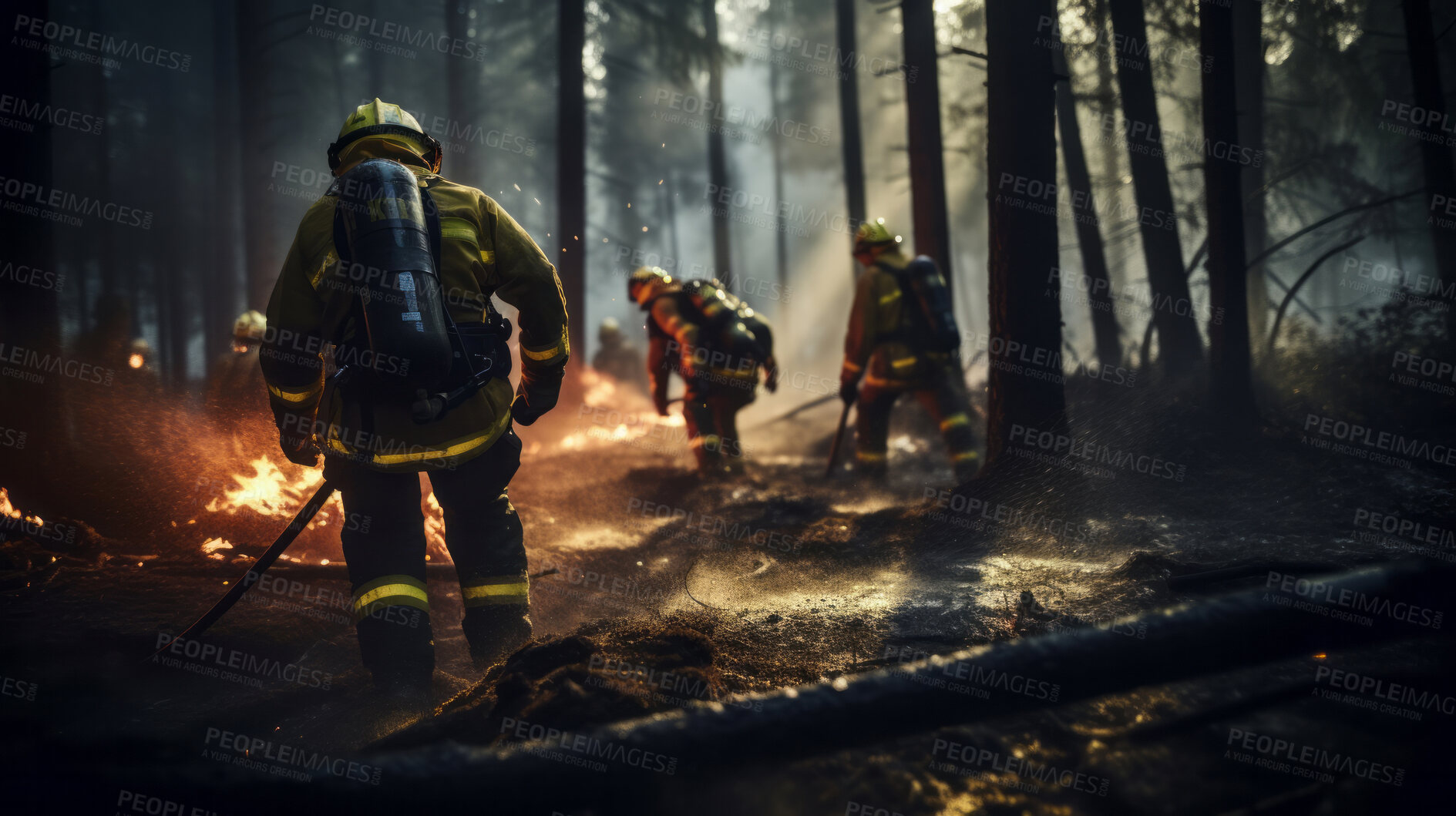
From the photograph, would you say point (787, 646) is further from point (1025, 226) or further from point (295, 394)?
point (1025, 226)

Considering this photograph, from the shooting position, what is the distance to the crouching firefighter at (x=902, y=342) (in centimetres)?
644

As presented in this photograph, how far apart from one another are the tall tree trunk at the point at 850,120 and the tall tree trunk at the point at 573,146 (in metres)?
4.36

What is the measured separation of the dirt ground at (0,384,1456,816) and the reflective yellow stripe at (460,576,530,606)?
1.12ft

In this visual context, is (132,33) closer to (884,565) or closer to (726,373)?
(726,373)

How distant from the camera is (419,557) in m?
2.99

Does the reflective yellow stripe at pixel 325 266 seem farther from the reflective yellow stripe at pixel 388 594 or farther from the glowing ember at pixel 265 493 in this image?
the glowing ember at pixel 265 493

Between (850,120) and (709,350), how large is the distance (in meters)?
7.25

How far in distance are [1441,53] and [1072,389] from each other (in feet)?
26.0

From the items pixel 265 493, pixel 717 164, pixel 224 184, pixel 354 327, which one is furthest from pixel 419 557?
pixel 224 184

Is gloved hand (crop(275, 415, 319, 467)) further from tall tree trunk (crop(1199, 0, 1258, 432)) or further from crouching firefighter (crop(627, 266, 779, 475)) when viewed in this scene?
tall tree trunk (crop(1199, 0, 1258, 432))

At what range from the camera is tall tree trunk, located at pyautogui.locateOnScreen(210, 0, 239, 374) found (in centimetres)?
1304

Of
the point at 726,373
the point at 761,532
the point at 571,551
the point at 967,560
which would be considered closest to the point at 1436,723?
the point at 967,560

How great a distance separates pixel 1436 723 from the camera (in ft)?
6.24

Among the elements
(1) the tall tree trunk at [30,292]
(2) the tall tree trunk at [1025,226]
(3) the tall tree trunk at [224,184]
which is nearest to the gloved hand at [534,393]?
(2) the tall tree trunk at [1025,226]
